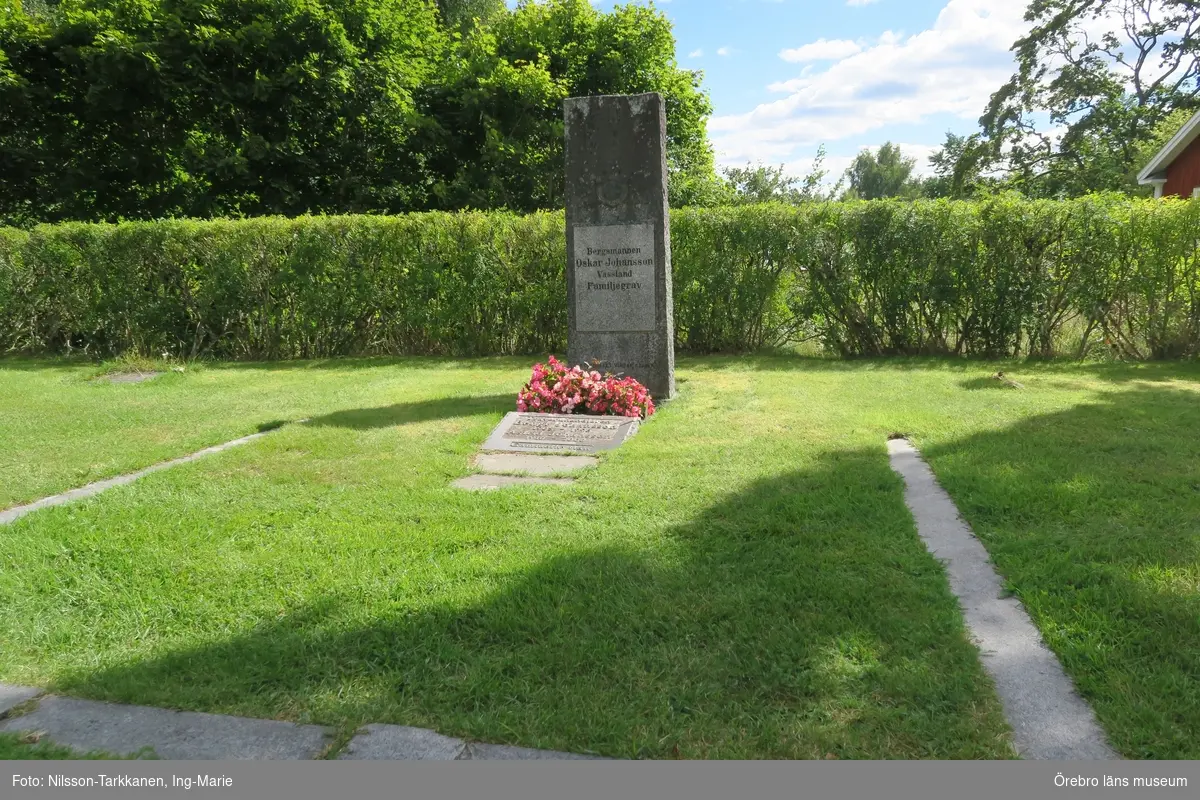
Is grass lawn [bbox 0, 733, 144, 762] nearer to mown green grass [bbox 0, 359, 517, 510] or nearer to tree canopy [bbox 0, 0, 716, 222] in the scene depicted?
mown green grass [bbox 0, 359, 517, 510]

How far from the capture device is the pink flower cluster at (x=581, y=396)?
6.77 meters

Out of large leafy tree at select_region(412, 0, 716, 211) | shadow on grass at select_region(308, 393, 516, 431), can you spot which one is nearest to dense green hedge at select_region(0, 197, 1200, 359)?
shadow on grass at select_region(308, 393, 516, 431)

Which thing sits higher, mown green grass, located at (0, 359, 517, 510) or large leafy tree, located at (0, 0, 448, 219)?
large leafy tree, located at (0, 0, 448, 219)

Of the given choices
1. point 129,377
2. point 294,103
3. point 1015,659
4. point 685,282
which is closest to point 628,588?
point 1015,659

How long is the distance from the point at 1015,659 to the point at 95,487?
5180 mm

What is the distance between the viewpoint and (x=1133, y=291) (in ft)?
31.7

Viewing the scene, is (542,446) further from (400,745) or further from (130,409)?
(130,409)

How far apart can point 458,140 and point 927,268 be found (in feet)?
39.4

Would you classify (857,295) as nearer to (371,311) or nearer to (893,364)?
(893,364)

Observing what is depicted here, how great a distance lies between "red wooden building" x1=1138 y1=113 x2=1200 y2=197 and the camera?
1880cm

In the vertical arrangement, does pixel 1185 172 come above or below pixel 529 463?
above

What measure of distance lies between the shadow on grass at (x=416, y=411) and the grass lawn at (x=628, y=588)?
23.1 inches

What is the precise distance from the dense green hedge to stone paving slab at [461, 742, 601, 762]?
9186mm

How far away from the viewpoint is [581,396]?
679 centimetres
